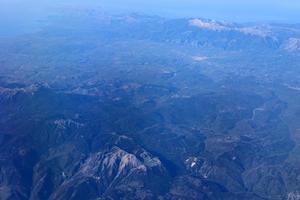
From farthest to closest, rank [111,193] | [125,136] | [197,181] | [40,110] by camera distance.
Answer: [40,110] → [125,136] → [197,181] → [111,193]

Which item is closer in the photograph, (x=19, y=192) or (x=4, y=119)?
(x=19, y=192)

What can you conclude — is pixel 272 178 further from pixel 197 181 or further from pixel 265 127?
pixel 265 127

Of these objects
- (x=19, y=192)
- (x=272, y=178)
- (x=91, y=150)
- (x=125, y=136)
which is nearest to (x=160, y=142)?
(x=125, y=136)

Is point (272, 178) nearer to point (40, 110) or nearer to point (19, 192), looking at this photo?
point (19, 192)

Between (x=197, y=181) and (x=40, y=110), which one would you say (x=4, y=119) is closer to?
(x=40, y=110)

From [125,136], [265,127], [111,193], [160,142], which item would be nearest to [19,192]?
[111,193]

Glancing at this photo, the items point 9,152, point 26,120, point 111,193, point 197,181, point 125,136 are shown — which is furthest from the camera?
point 26,120

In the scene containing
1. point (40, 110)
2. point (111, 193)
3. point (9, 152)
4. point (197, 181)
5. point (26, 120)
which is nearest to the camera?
point (111, 193)

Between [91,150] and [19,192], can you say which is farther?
[91,150]

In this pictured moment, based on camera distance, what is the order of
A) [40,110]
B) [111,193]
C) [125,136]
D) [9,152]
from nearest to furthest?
1. [111,193]
2. [9,152]
3. [125,136]
4. [40,110]
